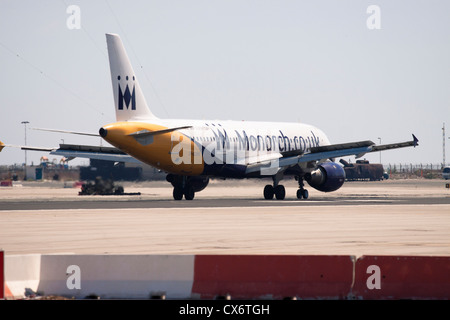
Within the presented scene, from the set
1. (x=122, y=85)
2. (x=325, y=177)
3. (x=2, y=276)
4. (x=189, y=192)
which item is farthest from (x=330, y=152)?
(x=2, y=276)

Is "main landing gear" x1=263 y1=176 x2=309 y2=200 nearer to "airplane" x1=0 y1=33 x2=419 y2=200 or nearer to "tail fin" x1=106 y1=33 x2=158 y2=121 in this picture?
"airplane" x1=0 y1=33 x2=419 y2=200

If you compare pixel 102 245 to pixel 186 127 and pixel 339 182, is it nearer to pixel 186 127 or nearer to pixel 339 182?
pixel 186 127

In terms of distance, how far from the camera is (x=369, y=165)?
373 feet

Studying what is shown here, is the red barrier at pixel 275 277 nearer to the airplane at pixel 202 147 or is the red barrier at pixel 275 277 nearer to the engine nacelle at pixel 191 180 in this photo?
the airplane at pixel 202 147

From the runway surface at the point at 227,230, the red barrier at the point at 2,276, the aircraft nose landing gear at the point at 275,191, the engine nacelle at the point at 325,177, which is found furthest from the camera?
the aircraft nose landing gear at the point at 275,191

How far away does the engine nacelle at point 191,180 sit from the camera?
46500 mm

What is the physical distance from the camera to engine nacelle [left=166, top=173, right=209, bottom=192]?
153 feet

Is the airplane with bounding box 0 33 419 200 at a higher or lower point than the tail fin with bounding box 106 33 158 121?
lower

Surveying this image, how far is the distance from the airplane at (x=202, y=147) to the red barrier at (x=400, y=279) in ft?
91.9

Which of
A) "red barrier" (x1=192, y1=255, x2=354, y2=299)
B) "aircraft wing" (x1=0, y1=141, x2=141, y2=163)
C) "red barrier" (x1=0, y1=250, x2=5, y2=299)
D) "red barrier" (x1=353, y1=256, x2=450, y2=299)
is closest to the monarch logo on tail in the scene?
"aircraft wing" (x1=0, y1=141, x2=141, y2=163)

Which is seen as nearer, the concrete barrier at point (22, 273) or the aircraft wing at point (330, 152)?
the concrete barrier at point (22, 273)

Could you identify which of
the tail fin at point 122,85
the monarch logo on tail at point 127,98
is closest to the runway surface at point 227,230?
the tail fin at point 122,85

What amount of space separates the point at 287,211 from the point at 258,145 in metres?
15.2

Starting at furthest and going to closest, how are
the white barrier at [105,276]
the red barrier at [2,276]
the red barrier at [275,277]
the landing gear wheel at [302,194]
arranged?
the landing gear wheel at [302,194] < the white barrier at [105,276] < the red barrier at [275,277] < the red barrier at [2,276]
